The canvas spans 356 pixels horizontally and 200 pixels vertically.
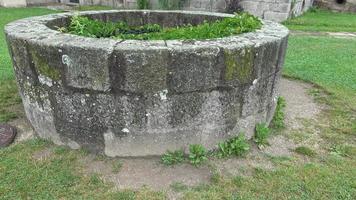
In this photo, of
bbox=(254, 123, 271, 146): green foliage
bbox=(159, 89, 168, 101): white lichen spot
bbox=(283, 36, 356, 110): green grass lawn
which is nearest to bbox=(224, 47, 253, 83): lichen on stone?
bbox=(159, 89, 168, 101): white lichen spot

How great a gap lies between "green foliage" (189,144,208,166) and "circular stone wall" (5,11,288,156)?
82 mm

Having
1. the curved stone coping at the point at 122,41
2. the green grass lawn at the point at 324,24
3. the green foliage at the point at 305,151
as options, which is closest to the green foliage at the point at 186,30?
the curved stone coping at the point at 122,41

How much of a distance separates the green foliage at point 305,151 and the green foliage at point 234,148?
0.59 m

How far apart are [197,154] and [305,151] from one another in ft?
3.95

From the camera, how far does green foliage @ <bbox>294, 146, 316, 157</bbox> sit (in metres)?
3.59

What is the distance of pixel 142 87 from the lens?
3055mm

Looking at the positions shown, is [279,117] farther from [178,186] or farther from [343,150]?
[178,186]

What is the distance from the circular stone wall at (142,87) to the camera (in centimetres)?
300

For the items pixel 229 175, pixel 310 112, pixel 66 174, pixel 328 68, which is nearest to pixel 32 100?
pixel 66 174

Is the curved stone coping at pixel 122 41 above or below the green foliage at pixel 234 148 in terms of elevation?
above

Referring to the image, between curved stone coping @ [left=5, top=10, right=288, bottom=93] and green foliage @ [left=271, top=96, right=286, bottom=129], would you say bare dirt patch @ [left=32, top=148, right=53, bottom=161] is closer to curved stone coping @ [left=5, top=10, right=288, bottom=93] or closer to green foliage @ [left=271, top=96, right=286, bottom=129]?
curved stone coping @ [left=5, top=10, right=288, bottom=93]

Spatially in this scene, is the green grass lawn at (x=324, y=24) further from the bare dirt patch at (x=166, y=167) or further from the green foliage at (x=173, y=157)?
the green foliage at (x=173, y=157)

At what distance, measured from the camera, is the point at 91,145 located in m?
3.42

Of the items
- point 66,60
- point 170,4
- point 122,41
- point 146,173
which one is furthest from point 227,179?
point 170,4
